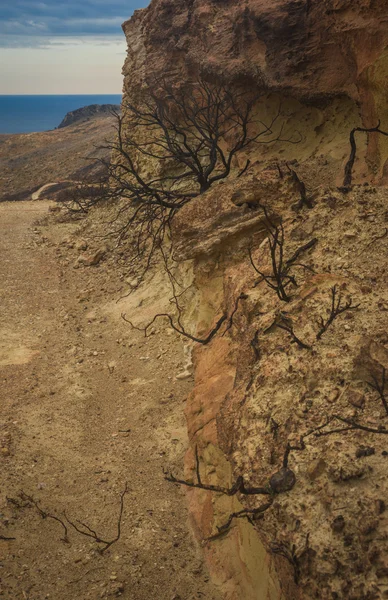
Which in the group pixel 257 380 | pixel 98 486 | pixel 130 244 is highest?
pixel 257 380

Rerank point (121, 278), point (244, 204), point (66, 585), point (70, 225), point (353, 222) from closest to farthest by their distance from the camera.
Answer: point (66, 585) < point (353, 222) < point (244, 204) < point (121, 278) < point (70, 225)

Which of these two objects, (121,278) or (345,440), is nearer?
(345,440)

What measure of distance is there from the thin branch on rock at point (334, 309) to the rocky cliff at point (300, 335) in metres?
0.02

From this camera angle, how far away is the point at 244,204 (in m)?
5.91

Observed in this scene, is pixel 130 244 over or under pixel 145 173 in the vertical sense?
under

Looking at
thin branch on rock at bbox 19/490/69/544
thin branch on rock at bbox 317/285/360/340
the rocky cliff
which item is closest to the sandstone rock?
the rocky cliff

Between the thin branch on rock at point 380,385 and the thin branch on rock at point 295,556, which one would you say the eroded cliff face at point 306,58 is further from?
the thin branch on rock at point 295,556

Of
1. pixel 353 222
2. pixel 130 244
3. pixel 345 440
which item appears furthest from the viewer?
pixel 130 244

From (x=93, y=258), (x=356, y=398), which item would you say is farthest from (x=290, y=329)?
(x=93, y=258)

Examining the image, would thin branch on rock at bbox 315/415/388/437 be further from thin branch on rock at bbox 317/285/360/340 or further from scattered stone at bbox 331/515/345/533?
thin branch on rock at bbox 317/285/360/340

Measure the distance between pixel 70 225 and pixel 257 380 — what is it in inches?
426

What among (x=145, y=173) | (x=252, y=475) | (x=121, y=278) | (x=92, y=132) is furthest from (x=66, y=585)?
(x=92, y=132)

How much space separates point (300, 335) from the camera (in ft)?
13.0

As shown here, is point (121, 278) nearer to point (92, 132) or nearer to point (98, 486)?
point (98, 486)
